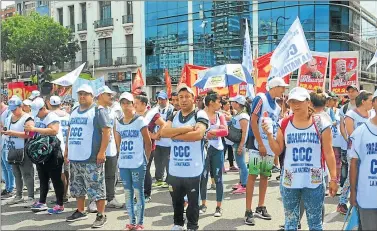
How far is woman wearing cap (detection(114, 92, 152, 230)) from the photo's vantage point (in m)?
5.89

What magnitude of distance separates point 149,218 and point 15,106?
3050mm

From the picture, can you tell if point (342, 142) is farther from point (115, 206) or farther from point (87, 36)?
point (87, 36)

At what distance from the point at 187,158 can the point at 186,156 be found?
0.09 feet

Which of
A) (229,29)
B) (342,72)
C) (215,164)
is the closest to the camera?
(215,164)

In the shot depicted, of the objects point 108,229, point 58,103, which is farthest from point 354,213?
point 58,103

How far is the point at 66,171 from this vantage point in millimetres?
7965

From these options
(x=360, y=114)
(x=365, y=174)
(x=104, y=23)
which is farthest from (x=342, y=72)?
(x=104, y=23)

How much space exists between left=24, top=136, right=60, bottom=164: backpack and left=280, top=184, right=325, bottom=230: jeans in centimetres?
398

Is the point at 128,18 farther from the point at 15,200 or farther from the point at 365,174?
the point at 365,174

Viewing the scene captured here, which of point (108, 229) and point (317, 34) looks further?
point (317, 34)

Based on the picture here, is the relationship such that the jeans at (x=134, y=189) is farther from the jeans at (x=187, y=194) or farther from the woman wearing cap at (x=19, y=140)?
the woman wearing cap at (x=19, y=140)

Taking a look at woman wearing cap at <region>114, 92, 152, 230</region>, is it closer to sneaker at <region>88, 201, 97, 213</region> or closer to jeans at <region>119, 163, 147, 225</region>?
jeans at <region>119, 163, 147, 225</region>

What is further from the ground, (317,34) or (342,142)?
(317,34)

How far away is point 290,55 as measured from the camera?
780 centimetres
